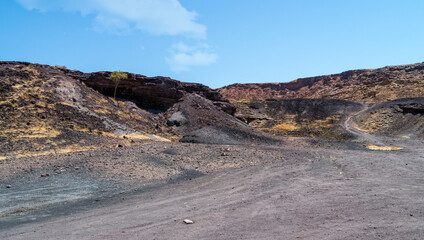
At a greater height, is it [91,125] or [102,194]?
[91,125]

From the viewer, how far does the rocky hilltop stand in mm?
49250

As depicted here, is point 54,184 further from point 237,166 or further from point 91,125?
point 91,125

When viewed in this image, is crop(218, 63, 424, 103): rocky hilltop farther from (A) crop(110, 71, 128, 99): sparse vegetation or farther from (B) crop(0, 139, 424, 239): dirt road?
(B) crop(0, 139, 424, 239): dirt road

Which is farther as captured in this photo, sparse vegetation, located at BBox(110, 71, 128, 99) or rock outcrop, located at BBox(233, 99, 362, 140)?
rock outcrop, located at BBox(233, 99, 362, 140)

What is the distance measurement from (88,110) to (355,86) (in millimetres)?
63718

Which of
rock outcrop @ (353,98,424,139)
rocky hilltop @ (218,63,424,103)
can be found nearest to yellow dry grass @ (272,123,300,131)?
rock outcrop @ (353,98,424,139)

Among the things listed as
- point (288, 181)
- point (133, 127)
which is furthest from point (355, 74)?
point (288, 181)

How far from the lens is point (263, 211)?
265 inches

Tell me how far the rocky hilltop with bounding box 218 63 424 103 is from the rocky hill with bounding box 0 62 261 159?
3081 centimetres

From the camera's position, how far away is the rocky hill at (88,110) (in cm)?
1614

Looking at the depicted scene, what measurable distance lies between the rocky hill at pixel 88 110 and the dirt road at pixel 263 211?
9195mm

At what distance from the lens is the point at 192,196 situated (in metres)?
8.45

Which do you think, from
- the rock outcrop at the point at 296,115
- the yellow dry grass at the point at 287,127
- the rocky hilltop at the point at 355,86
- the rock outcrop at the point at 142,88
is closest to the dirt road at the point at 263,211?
the rock outcrop at the point at 142,88

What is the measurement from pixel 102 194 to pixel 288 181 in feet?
20.6
